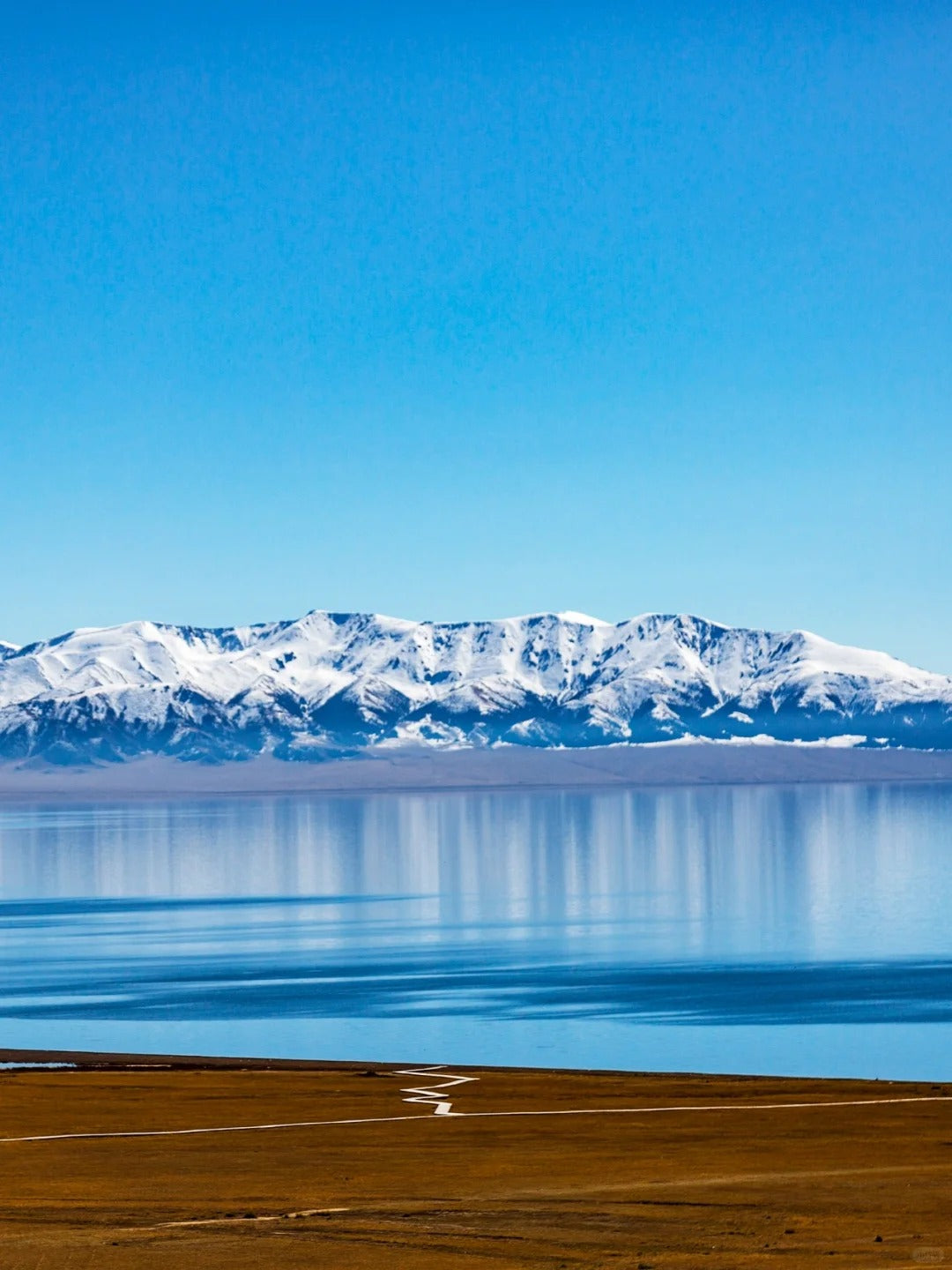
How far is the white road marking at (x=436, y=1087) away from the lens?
25781mm

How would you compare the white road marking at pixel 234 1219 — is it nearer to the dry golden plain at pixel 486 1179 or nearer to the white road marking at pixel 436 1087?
the dry golden plain at pixel 486 1179

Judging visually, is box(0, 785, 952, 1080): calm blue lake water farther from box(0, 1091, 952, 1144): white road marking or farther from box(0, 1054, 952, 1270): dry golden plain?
box(0, 1054, 952, 1270): dry golden plain

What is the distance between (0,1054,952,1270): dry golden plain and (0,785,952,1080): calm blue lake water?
11.6 metres

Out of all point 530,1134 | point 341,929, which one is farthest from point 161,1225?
point 341,929

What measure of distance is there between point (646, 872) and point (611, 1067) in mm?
69349

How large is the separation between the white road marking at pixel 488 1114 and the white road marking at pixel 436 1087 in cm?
93

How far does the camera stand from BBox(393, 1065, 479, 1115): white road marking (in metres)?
25.8

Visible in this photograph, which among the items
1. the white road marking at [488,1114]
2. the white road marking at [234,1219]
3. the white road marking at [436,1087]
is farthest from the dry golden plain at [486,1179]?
the white road marking at [436,1087]

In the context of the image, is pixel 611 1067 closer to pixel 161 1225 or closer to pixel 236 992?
pixel 236 992

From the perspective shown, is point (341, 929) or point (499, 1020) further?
point (341, 929)

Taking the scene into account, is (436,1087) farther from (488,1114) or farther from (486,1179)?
(486,1179)

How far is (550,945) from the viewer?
6384 centimetres

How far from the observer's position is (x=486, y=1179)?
57.6 ft

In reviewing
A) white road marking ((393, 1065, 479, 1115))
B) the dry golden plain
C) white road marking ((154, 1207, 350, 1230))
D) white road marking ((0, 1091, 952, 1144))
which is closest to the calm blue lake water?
white road marking ((393, 1065, 479, 1115))
